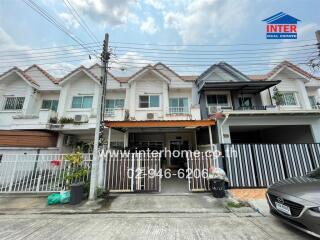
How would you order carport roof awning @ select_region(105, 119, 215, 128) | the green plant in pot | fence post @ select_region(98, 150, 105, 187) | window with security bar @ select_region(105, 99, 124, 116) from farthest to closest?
1. window with security bar @ select_region(105, 99, 124, 116)
2. carport roof awning @ select_region(105, 119, 215, 128)
3. fence post @ select_region(98, 150, 105, 187)
4. the green plant in pot

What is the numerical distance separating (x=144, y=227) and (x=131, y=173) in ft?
9.59

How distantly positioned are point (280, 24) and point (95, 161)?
10.6 meters

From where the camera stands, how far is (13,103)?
37.9 ft

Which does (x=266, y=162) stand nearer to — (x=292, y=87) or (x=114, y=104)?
(x=292, y=87)

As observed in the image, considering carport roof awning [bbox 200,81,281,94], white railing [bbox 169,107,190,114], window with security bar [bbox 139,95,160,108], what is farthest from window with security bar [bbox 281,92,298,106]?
window with security bar [bbox 139,95,160,108]

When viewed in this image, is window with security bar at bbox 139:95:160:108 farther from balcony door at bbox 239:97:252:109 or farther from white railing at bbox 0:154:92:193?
balcony door at bbox 239:97:252:109

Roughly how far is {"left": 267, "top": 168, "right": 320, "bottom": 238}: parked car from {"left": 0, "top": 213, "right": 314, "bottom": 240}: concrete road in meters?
0.44

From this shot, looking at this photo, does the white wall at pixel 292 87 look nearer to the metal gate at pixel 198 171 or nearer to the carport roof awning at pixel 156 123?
the carport roof awning at pixel 156 123

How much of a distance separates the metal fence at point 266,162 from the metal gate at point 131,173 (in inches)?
127

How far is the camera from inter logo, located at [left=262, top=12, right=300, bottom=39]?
279 inches

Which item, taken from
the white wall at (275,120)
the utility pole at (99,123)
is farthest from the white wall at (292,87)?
the utility pole at (99,123)

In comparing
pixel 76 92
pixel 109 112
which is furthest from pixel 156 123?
pixel 76 92

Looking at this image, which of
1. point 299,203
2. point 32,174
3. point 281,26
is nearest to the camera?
point 299,203

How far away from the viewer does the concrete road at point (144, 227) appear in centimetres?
329
